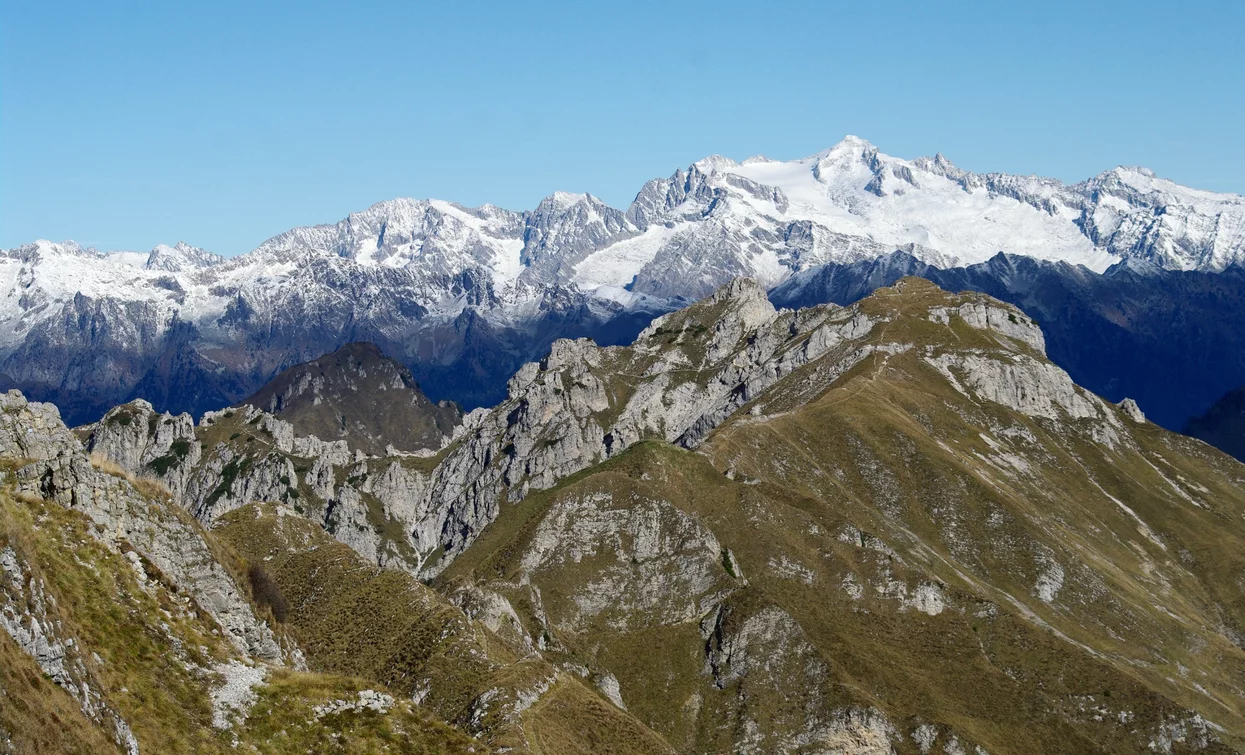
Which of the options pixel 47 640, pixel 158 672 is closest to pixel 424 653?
pixel 158 672

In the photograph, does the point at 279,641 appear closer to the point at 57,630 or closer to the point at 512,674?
the point at 57,630

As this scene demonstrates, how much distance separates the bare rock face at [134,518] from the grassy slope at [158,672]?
298 cm

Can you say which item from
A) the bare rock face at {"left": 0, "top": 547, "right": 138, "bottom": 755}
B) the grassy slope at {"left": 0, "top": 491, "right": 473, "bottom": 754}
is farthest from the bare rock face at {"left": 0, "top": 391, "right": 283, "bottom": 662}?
the bare rock face at {"left": 0, "top": 547, "right": 138, "bottom": 755}

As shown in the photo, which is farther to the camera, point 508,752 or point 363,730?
point 508,752

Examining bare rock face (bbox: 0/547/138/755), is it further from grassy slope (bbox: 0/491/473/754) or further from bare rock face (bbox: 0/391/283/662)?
bare rock face (bbox: 0/391/283/662)

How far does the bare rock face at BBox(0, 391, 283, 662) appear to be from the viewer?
66062 mm

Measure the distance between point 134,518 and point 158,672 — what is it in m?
15.7

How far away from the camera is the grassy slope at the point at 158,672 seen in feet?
176

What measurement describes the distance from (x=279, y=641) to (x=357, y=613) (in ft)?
129

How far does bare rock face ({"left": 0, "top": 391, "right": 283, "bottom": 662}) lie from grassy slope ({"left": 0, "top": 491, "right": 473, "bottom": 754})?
2981 mm

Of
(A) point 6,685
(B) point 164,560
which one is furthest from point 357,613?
(A) point 6,685

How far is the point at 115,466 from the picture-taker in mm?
73188

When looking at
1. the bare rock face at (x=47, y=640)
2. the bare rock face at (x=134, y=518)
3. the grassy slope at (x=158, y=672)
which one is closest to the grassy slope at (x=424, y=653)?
the bare rock face at (x=134, y=518)

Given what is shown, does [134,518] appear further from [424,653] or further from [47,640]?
[424,653]
